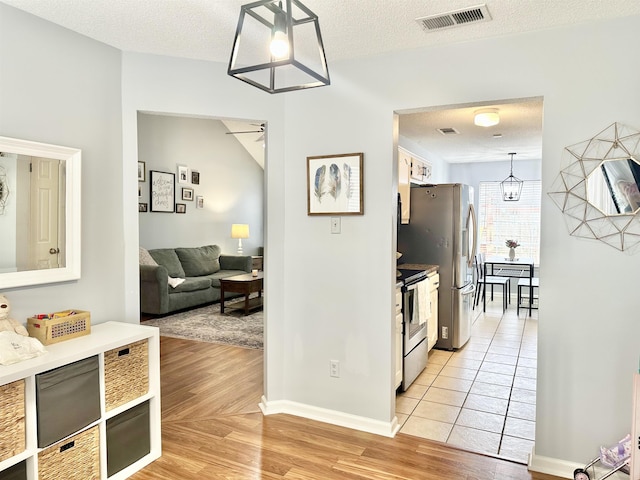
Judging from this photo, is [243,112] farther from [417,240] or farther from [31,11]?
[417,240]

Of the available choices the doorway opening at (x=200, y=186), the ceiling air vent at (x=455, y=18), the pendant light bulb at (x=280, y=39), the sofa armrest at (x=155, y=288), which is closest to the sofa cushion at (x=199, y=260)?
the doorway opening at (x=200, y=186)

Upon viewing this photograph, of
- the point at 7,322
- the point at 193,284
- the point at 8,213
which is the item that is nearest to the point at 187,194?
the point at 193,284

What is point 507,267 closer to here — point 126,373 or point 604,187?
point 604,187

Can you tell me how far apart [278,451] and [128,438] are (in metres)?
0.83

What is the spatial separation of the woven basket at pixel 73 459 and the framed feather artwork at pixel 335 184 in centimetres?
177

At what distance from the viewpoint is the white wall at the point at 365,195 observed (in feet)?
7.66

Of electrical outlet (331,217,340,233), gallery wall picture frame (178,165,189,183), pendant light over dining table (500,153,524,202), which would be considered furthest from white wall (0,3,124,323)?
pendant light over dining table (500,153,524,202)

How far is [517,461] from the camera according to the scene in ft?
8.54

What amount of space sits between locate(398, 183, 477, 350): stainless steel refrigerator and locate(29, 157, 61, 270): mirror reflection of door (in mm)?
3441

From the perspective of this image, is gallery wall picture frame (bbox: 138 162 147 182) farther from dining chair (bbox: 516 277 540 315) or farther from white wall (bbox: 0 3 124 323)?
dining chair (bbox: 516 277 540 315)

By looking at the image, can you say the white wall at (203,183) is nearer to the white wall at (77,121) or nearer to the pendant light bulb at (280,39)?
the white wall at (77,121)

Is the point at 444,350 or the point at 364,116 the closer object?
the point at 364,116

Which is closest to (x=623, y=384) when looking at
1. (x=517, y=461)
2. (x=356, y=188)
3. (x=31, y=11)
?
(x=517, y=461)

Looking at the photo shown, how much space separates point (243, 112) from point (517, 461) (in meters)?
2.68
